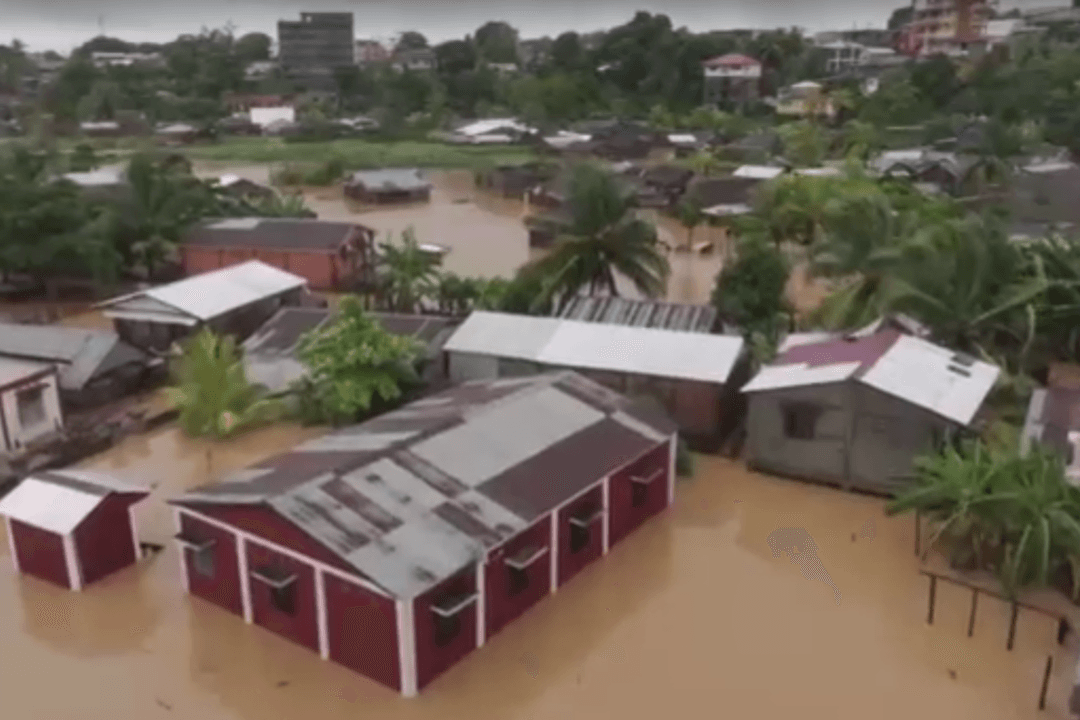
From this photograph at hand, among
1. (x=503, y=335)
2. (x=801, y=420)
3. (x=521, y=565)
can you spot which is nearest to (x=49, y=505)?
(x=521, y=565)

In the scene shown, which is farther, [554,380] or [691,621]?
[554,380]

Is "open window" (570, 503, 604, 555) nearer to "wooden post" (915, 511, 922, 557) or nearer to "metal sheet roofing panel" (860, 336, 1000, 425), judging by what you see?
"wooden post" (915, 511, 922, 557)

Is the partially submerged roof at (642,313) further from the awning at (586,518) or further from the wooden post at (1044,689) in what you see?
the wooden post at (1044,689)

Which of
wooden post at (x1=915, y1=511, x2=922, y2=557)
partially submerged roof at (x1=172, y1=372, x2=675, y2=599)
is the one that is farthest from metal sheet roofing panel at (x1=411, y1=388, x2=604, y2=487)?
wooden post at (x1=915, y1=511, x2=922, y2=557)

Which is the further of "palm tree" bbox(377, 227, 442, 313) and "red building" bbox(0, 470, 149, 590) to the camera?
"palm tree" bbox(377, 227, 442, 313)

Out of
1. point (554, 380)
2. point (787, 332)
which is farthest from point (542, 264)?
point (554, 380)

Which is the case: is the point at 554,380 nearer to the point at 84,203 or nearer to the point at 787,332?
the point at 787,332

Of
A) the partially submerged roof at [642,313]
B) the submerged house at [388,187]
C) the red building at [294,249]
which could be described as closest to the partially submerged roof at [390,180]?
the submerged house at [388,187]
